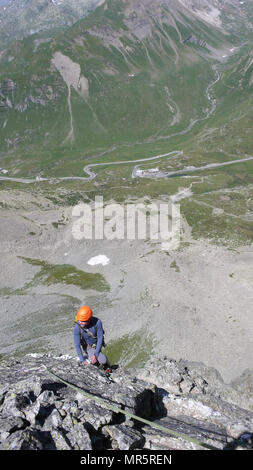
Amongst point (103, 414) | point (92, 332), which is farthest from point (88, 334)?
point (103, 414)

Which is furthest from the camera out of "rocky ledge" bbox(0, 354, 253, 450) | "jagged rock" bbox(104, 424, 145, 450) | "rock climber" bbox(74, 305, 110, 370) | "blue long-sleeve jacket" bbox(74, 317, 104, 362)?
"blue long-sleeve jacket" bbox(74, 317, 104, 362)

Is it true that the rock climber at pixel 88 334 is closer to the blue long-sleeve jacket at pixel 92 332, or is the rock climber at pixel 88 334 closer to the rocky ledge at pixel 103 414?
the blue long-sleeve jacket at pixel 92 332

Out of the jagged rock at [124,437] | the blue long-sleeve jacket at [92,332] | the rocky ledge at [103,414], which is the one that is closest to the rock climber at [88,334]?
the blue long-sleeve jacket at [92,332]

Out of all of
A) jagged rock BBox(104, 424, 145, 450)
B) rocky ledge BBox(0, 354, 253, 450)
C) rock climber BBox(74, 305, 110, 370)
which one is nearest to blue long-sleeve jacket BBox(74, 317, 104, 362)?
rock climber BBox(74, 305, 110, 370)

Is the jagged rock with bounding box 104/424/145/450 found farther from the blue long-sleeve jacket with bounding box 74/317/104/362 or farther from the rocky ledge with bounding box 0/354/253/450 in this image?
the blue long-sleeve jacket with bounding box 74/317/104/362

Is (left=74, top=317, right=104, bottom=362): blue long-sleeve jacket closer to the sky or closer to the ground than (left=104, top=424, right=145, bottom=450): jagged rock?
closer to the sky
